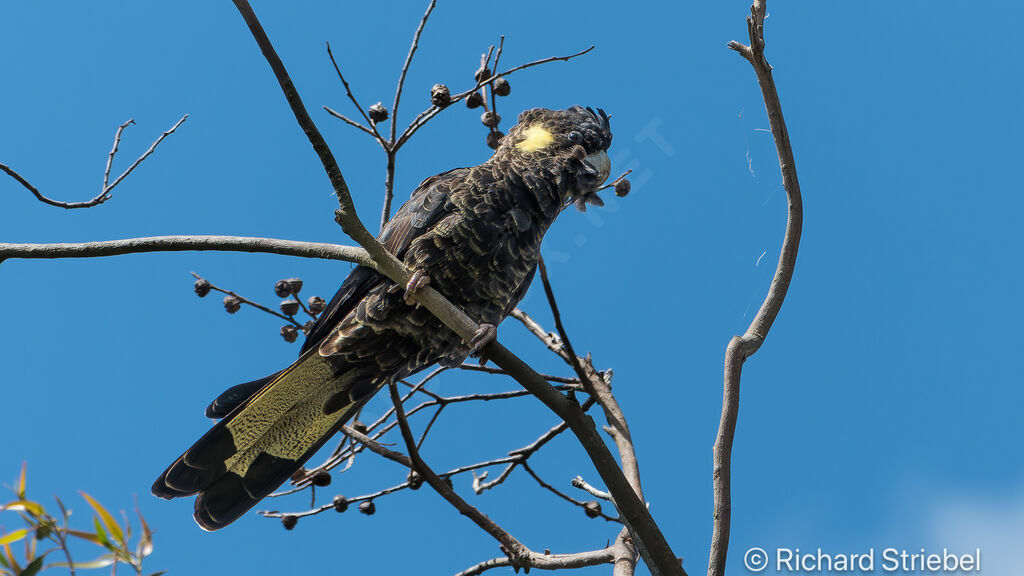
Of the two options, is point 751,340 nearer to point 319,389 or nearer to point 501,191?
point 501,191

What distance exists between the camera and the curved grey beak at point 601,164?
2.88m

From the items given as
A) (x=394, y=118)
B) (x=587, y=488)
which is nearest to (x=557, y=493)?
(x=587, y=488)

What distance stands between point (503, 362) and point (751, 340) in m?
0.75

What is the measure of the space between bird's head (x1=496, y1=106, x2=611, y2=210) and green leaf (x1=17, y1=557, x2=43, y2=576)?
1753 millimetres

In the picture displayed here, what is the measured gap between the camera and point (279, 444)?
2.55 meters

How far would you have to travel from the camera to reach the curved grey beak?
2.88m

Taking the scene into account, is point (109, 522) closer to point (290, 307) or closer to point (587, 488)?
point (290, 307)

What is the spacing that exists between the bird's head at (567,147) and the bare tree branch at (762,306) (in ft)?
2.59

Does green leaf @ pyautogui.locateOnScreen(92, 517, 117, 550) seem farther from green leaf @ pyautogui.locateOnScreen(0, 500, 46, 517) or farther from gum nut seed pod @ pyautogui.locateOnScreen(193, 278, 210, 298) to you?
gum nut seed pod @ pyautogui.locateOnScreen(193, 278, 210, 298)

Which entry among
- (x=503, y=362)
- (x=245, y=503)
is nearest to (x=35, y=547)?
(x=245, y=503)

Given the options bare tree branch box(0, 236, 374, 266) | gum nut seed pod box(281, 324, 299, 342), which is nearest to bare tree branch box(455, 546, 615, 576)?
gum nut seed pod box(281, 324, 299, 342)

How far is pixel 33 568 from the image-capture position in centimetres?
164

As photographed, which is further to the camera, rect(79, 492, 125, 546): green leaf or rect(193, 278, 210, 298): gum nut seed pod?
rect(193, 278, 210, 298): gum nut seed pod

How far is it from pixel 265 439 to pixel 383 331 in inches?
20.8
